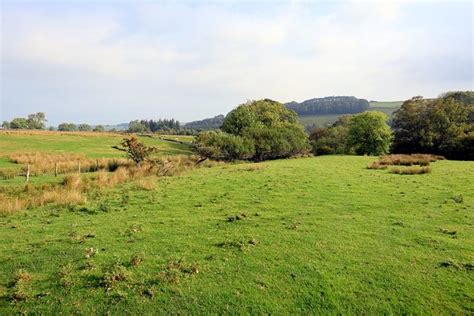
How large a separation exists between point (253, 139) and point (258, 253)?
36374mm

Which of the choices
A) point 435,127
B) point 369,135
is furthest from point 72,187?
point 435,127

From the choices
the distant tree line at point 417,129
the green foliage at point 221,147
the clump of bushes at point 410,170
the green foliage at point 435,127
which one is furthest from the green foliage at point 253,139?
the clump of bushes at point 410,170

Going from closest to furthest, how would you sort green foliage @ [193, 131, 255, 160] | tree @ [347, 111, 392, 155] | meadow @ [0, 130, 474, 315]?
1. meadow @ [0, 130, 474, 315]
2. green foliage @ [193, 131, 255, 160]
3. tree @ [347, 111, 392, 155]

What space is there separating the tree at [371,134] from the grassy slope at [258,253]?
3873 cm

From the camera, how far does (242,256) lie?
27.0ft

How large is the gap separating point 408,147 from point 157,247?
180 feet

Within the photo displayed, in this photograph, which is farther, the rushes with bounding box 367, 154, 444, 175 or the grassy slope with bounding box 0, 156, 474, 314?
the rushes with bounding box 367, 154, 444, 175

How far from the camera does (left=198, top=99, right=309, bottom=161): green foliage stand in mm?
40469

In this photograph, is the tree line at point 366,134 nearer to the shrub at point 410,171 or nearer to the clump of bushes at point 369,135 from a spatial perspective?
the clump of bushes at point 369,135

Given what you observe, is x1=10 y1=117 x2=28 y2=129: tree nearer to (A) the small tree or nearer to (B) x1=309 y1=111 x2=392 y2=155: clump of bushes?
(A) the small tree

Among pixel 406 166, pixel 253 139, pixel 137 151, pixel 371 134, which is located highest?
pixel 371 134

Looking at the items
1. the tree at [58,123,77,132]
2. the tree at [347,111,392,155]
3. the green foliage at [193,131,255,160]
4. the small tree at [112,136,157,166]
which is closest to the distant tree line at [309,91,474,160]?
the tree at [347,111,392,155]

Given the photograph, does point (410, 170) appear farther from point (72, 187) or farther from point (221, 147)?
point (221, 147)

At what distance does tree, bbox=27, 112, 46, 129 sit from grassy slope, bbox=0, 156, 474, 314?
15156 cm
